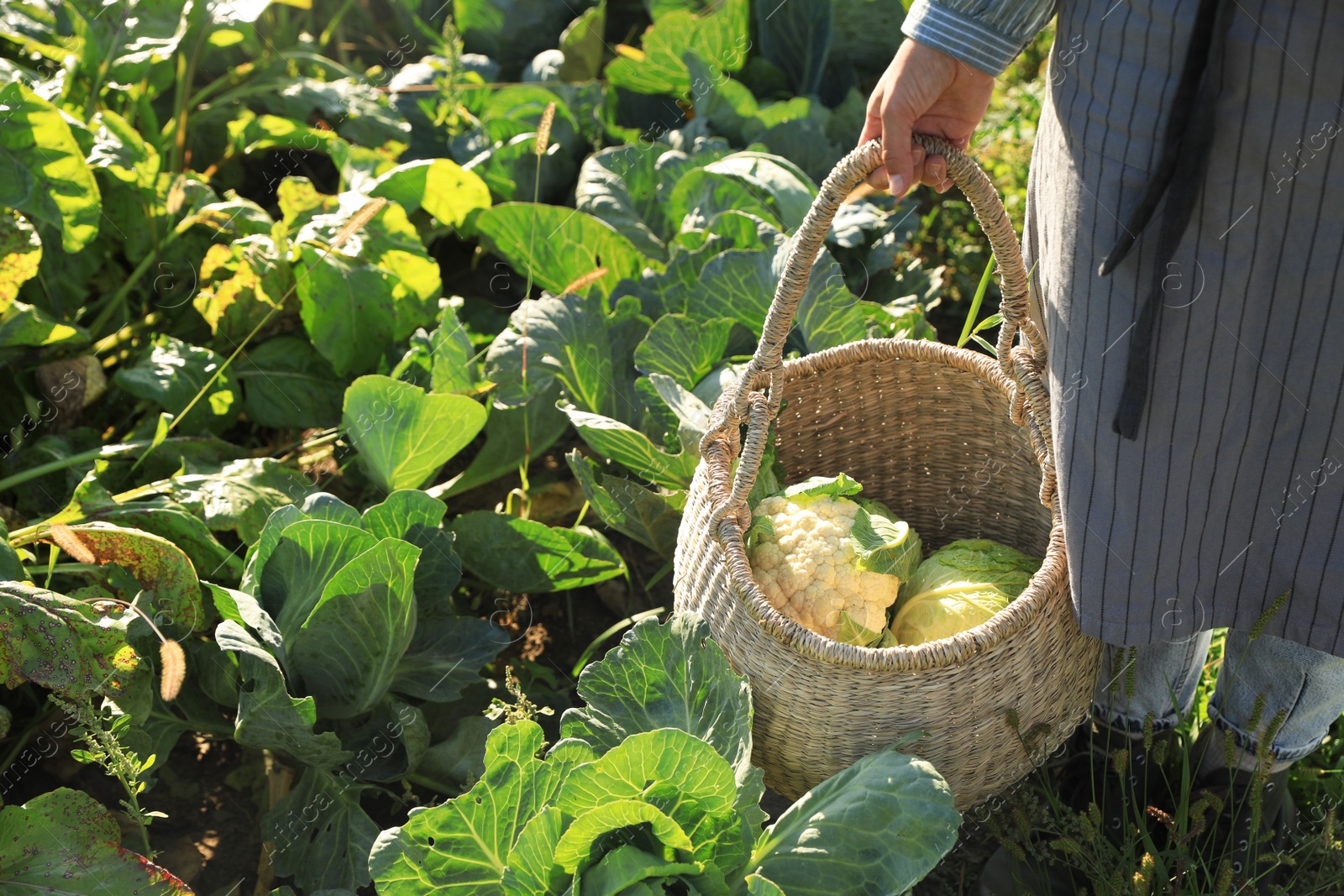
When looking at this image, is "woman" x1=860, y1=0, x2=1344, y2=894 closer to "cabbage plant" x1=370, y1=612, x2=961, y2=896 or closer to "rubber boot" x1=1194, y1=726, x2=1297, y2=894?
"rubber boot" x1=1194, y1=726, x2=1297, y2=894

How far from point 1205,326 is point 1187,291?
4 cm

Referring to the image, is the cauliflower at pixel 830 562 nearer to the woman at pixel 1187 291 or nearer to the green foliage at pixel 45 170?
the woman at pixel 1187 291

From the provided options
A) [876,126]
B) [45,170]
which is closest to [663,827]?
[876,126]

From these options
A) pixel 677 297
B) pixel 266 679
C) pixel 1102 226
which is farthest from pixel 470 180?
pixel 1102 226

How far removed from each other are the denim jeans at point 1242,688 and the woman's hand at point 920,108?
2.16 ft

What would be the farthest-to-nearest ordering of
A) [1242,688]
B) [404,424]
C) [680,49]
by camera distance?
[680,49], [404,424], [1242,688]

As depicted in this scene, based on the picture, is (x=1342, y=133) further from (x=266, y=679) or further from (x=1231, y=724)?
(x=266, y=679)

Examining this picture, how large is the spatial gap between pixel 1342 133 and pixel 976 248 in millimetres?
1730

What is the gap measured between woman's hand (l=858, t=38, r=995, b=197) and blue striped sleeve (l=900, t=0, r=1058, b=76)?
0.02m

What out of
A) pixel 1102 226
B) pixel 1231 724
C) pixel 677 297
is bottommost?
pixel 1231 724

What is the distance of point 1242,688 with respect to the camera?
144cm

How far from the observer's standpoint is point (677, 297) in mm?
2098

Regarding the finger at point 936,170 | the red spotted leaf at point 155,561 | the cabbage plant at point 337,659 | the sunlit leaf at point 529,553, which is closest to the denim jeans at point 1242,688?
the finger at point 936,170

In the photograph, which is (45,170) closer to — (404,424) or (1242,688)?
(404,424)
